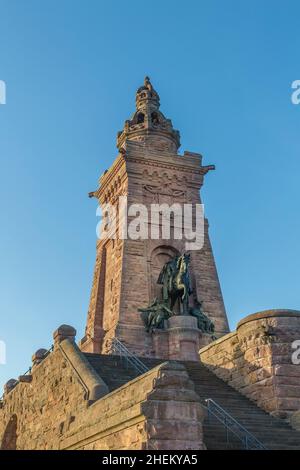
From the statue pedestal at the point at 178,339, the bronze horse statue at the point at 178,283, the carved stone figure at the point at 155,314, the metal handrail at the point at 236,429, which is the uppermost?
the bronze horse statue at the point at 178,283

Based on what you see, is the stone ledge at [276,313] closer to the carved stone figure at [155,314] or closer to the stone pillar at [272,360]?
the stone pillar at [272,360]

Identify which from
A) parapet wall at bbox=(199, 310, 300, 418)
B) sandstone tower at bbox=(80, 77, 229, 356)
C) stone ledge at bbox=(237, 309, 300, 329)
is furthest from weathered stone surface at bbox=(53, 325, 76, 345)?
sandstone tower at bbox=(80, 77, 229, 356)

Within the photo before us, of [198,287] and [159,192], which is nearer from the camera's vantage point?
[198,287]

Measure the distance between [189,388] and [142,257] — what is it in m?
20.0

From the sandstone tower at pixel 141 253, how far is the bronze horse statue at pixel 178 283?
1681 millimetres

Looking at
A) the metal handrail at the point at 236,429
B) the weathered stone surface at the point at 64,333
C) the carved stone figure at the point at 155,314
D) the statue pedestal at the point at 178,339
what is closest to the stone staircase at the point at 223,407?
the metal handrail at the point at 236,429

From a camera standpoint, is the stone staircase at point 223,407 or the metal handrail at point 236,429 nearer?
the metal handrail at point 236,429

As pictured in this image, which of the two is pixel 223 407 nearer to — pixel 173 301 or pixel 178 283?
pixel 178 283

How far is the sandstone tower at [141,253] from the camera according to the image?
92.2 ft

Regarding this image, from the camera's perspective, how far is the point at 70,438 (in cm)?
1246

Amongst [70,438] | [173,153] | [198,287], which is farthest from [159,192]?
[70,438]

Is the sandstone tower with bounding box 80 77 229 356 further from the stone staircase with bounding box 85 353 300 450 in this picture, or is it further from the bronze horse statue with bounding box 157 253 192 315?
the stone staircase with bounding box 85 353 300 450
